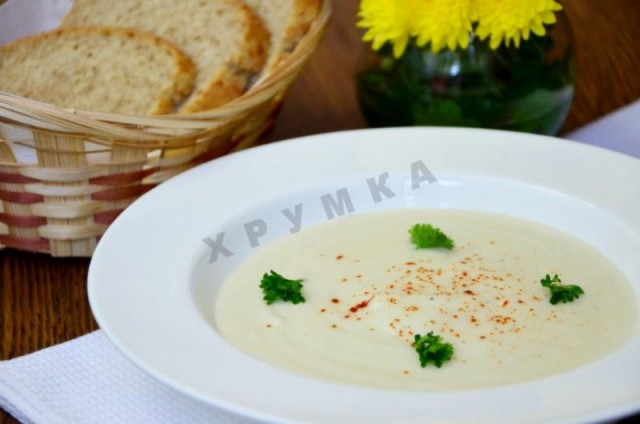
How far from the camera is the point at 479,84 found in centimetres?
216

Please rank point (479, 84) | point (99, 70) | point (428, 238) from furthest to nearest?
point (99, 70) → point (479, 84) → point (428, 238)

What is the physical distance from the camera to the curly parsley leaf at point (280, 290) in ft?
5.44

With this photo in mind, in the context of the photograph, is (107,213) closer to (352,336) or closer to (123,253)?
(123,253)

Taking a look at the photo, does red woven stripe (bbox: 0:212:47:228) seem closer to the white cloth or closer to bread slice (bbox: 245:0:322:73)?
the white cloth

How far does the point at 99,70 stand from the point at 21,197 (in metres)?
0.46

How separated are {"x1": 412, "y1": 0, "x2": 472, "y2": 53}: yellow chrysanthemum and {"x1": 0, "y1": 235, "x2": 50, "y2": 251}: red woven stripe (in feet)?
3.04

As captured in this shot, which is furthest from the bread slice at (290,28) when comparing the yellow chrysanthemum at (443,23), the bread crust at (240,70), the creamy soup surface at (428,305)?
the creamy soup surface at (428,305)

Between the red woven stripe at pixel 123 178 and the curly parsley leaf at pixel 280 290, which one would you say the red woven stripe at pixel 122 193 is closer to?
the red woven stripe at pixel 123 178

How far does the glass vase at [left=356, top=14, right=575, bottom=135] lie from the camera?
7.09 ft

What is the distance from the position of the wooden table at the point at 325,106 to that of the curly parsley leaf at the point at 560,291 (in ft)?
2.87

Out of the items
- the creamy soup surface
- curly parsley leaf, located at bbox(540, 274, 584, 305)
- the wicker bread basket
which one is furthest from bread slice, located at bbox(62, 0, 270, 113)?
curly parsley leaf, located at bbox(540, 274, 584, 305)

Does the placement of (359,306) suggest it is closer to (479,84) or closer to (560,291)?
(560,291)

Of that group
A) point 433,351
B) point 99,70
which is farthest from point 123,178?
point 433,351

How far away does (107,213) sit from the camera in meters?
2.04
